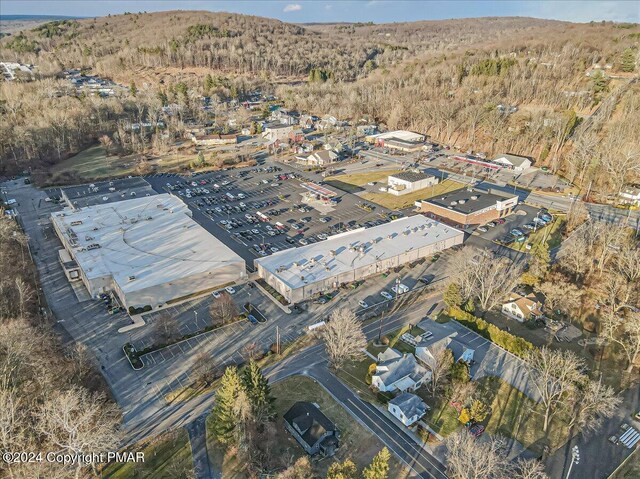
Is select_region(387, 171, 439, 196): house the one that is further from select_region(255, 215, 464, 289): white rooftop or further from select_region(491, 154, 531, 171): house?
select_region(491, 154, 531, 171): house

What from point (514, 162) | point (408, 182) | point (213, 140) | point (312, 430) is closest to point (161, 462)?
point (312, 430)

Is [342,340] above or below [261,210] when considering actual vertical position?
above

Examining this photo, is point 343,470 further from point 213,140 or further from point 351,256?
point 213,140

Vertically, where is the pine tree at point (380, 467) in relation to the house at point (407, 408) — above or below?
above

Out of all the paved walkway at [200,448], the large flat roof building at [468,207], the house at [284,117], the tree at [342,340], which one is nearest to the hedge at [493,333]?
the tree at [342,340]

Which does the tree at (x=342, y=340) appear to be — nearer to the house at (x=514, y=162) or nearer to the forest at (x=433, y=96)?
the forest at (x=433, y=96)

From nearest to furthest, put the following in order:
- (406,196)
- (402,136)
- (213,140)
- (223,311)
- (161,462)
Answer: (161,462) < (223,311) < (406,196) < (213,140) < (402,136)
